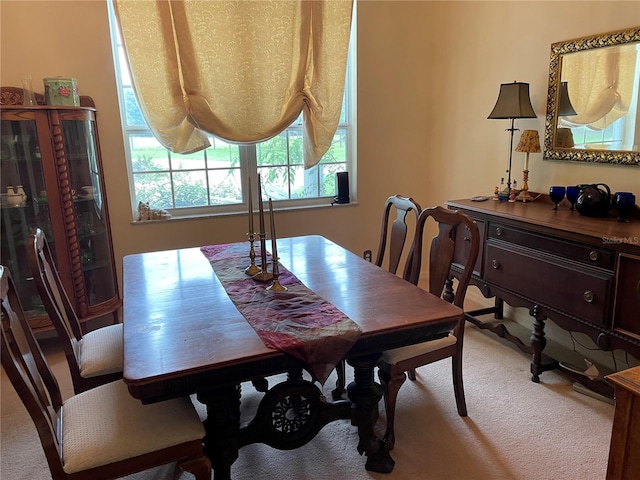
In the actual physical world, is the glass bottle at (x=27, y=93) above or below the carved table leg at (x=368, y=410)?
above

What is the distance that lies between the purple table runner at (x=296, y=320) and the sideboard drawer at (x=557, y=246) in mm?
1221

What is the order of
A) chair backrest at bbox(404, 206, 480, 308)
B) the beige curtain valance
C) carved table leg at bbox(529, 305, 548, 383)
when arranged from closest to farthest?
chair backrest at bbox(404, 206, 480, 308) < carved table leg at bbox(529, 305, 548, 383) < the beige curtain valance

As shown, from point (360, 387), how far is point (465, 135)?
2422 mm

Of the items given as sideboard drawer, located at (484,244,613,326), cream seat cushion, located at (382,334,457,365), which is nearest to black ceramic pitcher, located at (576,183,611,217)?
sideboard drawer, located at (484,244,613,326)

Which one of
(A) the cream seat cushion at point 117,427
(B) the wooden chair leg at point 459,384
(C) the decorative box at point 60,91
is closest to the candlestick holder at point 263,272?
(A) the cream seat cushion at point 117,427

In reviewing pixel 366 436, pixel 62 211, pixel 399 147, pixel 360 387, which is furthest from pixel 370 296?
pixel 399 147

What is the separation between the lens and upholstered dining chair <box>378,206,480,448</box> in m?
1.99

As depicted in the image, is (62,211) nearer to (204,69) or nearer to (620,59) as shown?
(204,69)

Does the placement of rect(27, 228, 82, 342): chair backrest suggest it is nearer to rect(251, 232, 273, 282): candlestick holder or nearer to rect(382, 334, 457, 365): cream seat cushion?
rect(251, 232, 273, 282): candlestick holder

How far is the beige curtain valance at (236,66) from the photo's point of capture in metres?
3.09

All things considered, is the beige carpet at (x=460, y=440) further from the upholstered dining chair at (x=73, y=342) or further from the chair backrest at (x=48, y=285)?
the chair backrest at (x=48, y=285)

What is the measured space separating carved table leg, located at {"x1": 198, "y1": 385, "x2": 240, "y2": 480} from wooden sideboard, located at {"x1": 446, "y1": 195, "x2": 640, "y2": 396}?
161cm

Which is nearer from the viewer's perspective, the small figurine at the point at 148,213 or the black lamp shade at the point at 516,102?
the black lamp shade at the point at 516,102

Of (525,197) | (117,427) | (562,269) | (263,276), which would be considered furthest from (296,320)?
(525,197)
